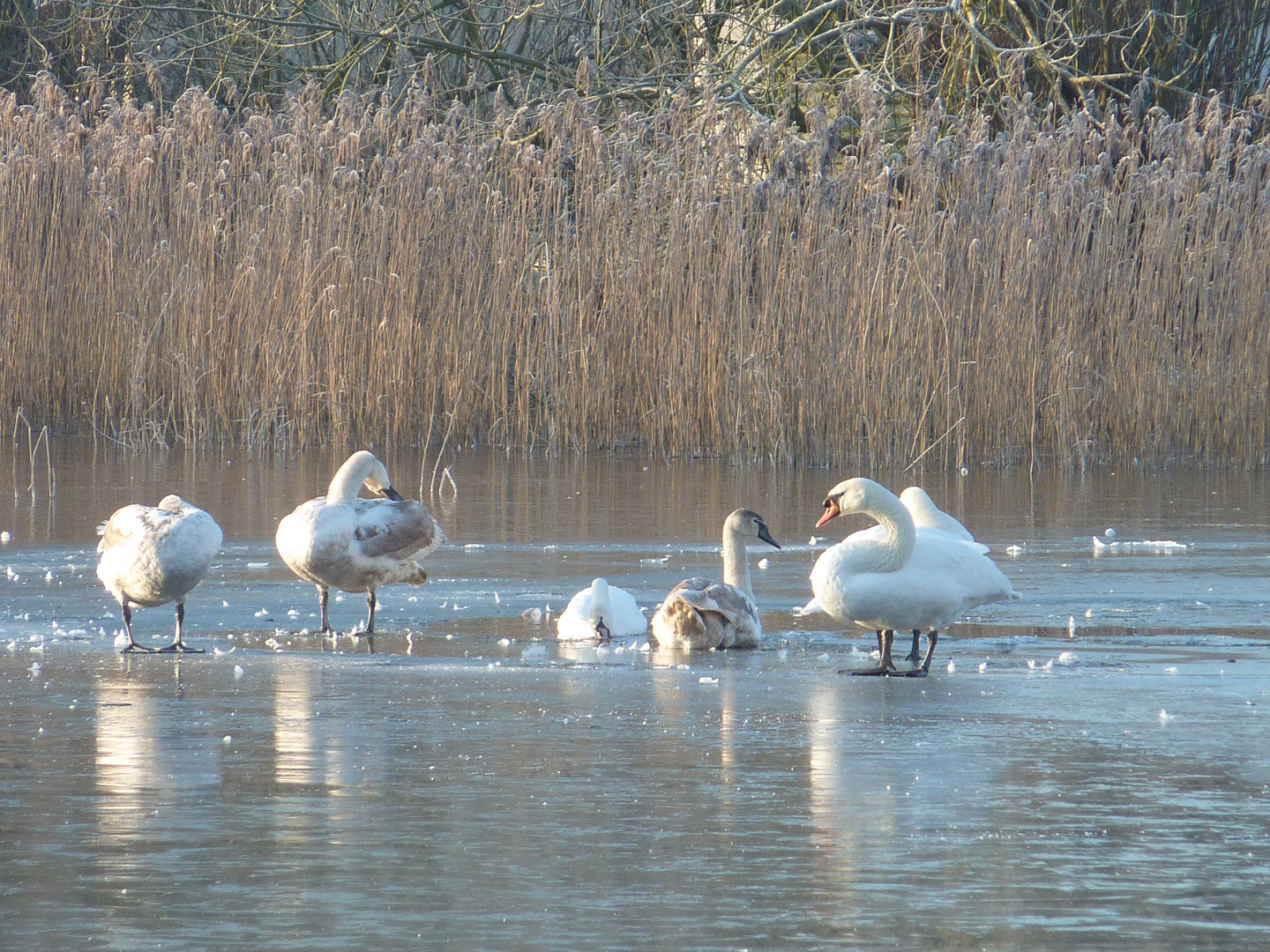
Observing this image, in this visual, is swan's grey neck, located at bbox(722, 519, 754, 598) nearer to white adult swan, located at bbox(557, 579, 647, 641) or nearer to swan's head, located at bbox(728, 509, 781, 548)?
swan's head, located at bbox(728, 509, 781, 548)

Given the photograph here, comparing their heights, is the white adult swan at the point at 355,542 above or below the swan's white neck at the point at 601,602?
above

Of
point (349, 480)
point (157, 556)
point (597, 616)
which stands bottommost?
point (597, 616)

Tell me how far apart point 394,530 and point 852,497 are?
1.80 metres

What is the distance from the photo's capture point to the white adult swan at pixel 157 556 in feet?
19.0

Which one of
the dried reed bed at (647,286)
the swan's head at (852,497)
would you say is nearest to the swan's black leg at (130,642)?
the swan's head at (852,497)

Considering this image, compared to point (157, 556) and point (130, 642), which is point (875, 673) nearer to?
point (157, 556)

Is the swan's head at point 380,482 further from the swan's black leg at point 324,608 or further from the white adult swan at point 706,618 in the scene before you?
the white adult swan at point 706,618

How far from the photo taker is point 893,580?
5391 millimetres

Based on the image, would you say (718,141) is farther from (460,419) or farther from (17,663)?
(17,663)

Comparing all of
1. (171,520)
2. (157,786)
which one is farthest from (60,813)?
(171,520)

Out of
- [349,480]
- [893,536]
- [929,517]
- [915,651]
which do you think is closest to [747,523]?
[929,517]

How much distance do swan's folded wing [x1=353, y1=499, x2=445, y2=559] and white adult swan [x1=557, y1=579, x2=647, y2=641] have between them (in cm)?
73

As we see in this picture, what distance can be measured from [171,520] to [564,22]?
14.5 metres

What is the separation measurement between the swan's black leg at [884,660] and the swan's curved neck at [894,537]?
22cm
